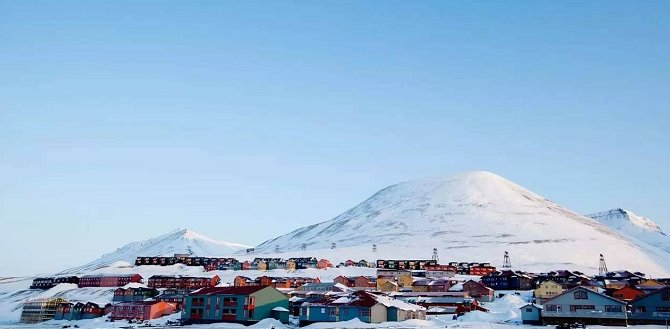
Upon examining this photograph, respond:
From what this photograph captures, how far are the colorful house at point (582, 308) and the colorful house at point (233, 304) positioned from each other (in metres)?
31.7

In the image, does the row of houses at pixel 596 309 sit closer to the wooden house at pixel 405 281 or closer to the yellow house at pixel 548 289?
the yellow house at pixel 548 289

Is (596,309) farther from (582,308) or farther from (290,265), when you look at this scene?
(290,265)

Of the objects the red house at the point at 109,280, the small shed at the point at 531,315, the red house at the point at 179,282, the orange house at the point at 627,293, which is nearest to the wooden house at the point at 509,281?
the orange house at the point at 627,293

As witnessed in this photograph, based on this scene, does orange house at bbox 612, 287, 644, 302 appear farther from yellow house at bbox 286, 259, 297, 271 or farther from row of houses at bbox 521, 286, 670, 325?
yellow house at bbox 286, 259, 297, 271

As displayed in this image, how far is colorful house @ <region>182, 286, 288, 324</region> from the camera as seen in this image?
73500 mm

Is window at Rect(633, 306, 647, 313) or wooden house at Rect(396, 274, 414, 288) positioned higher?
wooden house at Rect(396, 274, 414, 288)

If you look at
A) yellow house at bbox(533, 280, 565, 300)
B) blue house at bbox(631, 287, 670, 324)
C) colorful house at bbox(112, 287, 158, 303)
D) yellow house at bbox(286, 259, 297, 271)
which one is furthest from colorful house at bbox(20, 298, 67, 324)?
blue house at bbox(631, 287, 670, 324)

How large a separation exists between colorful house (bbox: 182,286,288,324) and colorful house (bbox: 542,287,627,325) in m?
31.7

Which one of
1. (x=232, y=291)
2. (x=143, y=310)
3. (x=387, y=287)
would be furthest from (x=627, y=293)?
(x=143, y=310)

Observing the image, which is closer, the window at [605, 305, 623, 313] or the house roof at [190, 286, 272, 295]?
the window at [605, 305, 623, 313]

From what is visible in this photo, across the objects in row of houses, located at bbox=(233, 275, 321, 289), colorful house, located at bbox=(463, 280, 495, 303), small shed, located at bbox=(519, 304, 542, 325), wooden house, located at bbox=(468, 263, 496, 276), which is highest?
wooden house, located at bbox=(468, 263, 496, 276)

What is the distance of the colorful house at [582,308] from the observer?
64812 millimetres

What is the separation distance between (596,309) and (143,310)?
56.1 metres

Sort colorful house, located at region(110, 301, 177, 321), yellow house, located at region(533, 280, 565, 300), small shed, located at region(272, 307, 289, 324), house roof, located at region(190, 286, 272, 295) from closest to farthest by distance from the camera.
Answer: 1. small shed, located at region(272, 307, 289, 324)
2. house roof, located at region(190, 286, 272, 295)
3. colorful house, located at region(110, 301, 177, 321)
4. yellow house, located at region(533, 280, 565, 300)
